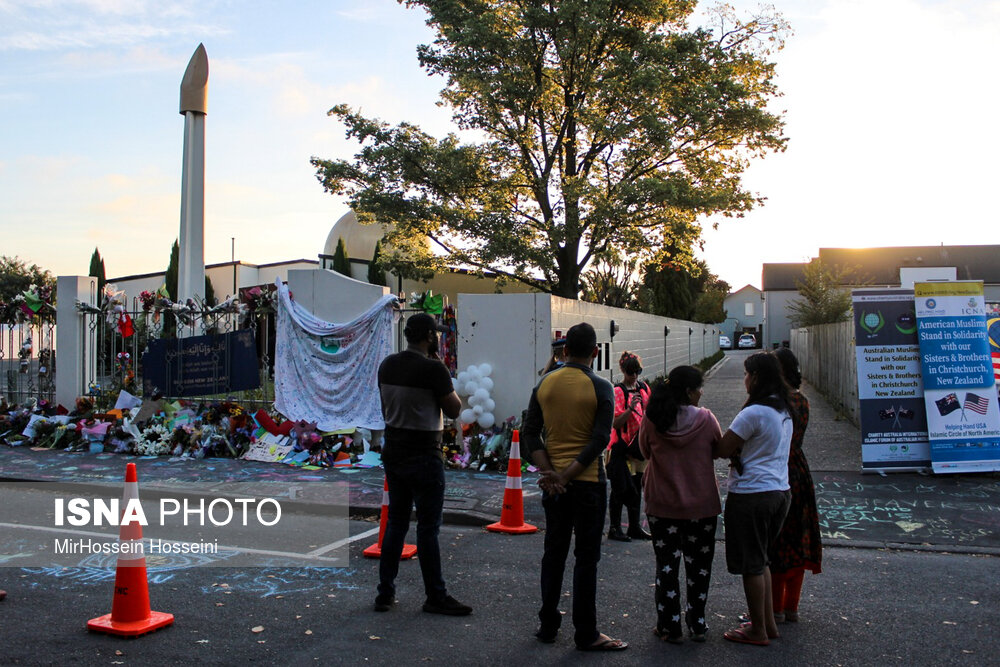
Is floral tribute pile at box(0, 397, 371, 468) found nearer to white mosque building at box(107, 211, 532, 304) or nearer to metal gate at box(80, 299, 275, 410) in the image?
metal gate at box(80, 299, 275, 410)

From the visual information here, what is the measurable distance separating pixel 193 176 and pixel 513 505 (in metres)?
19.6

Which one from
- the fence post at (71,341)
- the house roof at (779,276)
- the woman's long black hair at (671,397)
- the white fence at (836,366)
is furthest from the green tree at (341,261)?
the house roof at (779,276)

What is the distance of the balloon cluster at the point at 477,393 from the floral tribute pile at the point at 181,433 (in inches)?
56.9

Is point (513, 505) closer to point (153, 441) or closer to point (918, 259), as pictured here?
point (153, 441)

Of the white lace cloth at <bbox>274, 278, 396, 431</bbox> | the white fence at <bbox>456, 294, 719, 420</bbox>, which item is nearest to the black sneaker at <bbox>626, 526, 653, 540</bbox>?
the white fence at <bbox>456, 294, 719, 420</bbox>

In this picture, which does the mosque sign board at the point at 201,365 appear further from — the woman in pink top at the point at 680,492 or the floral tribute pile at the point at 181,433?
the woman in pink top at the point at 680,492

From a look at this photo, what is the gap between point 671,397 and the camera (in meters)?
4.43

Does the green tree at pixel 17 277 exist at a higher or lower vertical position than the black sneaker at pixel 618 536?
higher

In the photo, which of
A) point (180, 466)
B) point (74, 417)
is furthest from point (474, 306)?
point (74, 417)

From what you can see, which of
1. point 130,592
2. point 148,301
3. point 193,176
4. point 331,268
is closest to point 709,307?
point 331,268

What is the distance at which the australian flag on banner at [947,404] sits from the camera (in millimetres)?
9883

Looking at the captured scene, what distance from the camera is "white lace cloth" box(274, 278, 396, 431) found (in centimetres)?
1102

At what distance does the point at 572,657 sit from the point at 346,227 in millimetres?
36202

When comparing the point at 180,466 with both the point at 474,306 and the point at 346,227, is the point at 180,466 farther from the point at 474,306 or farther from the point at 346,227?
the point at 346,227
